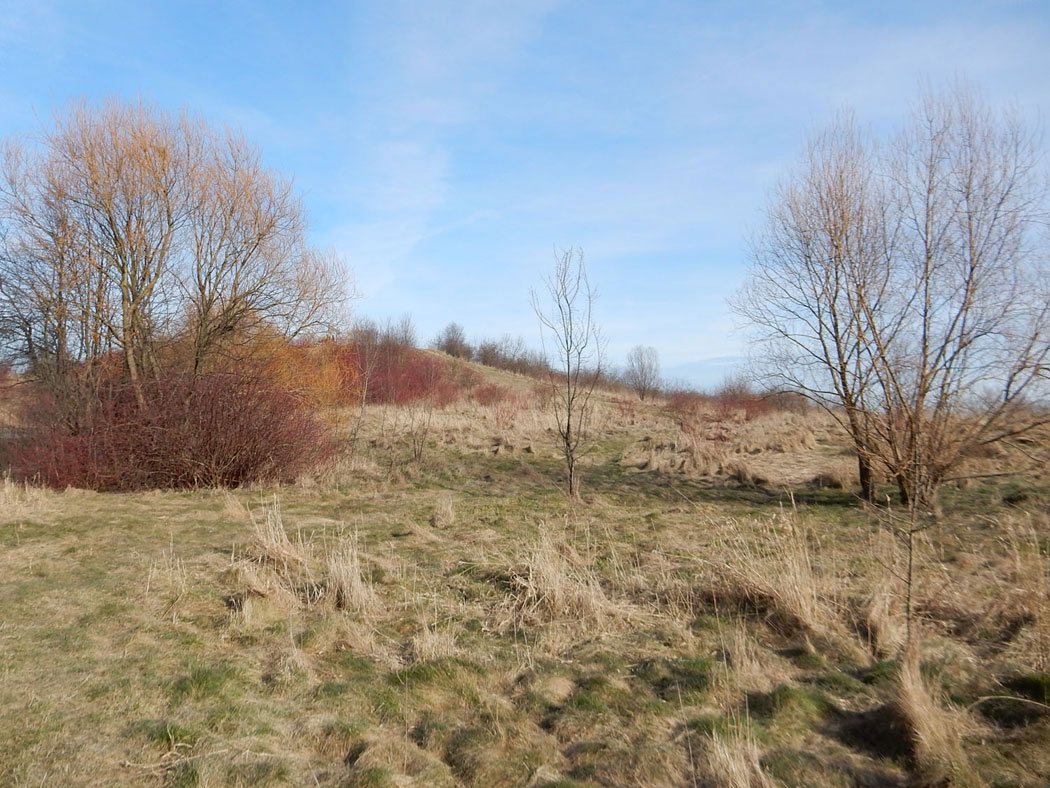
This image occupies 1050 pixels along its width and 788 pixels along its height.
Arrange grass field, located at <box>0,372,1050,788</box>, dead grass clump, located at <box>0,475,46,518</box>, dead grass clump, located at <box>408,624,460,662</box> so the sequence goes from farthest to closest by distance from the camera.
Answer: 1. dead grass clump, located at <box>0,475,46,518</box>
2. dead grass clump, located at <box>408,624,460,662</box>
3. grass field, located at <box>0,372,1050,788</box>

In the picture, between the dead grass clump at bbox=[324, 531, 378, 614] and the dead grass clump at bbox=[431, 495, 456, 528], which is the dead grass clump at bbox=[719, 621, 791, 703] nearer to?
the dead grass clump at bbox=[324, 531, 378, 614]

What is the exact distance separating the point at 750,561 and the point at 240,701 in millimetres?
3614

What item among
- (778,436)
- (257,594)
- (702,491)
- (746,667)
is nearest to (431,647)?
(257,594)

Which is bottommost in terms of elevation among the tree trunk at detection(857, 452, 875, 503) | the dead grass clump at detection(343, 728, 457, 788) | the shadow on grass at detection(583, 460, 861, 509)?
the dead grass clump at detection(343, 728, 457, 788)

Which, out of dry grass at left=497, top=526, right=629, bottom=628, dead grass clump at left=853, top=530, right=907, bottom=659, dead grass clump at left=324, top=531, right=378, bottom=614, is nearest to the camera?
dead grass clump at left=853, top=530, right=907, bottom=659

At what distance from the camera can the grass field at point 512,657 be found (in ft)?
10.1

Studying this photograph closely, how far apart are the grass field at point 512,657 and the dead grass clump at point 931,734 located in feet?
0.04

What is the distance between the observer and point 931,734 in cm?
312

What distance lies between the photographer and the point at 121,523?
8453mm

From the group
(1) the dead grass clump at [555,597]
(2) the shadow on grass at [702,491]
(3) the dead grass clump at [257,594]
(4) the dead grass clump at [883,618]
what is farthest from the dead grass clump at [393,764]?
(2) the shadow on grass at [702,491]

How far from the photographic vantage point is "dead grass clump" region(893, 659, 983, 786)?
9.53 feet

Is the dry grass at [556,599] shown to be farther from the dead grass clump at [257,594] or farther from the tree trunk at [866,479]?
the tree trunk at [866,479]

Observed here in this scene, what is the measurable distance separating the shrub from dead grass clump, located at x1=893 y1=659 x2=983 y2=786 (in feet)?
36.4

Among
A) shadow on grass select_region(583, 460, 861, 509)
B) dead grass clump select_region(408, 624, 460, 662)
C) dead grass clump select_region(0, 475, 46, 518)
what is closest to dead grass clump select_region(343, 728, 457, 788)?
dead grass clump select_region(408, 624, 460, 662)
